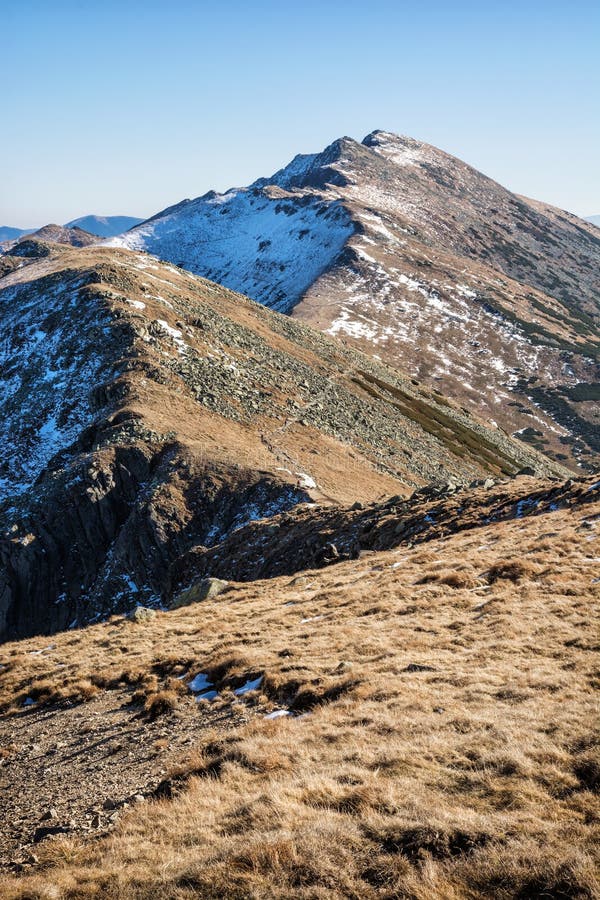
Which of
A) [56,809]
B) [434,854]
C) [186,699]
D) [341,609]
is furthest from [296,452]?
[434,854]

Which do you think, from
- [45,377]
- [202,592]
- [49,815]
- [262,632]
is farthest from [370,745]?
[45,377]

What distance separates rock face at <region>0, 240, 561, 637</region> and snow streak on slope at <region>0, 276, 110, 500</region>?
0.56 ft

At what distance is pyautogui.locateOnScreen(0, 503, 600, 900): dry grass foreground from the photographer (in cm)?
771

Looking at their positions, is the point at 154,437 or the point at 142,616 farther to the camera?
the point at 154,437

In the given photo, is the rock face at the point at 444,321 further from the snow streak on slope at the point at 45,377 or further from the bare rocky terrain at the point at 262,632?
the snow streak on slope at the point at 45,377

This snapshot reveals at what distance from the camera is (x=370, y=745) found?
1106 cm

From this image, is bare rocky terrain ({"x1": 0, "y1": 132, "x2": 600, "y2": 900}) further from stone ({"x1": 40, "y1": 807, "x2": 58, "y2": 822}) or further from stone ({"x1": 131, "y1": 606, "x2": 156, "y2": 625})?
stone ({"x1": 131, "y1": 606, "x2": 156, "y2": 625})

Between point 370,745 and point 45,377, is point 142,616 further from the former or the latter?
point 45,377

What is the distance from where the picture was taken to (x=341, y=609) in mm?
21219

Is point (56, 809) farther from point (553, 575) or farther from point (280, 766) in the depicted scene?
point (553, 575)

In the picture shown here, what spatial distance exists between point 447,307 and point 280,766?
165554 millimetres

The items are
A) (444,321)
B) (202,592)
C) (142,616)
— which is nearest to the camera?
(142,616)

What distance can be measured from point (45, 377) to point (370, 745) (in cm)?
5329

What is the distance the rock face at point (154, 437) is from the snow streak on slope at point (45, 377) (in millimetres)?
172
